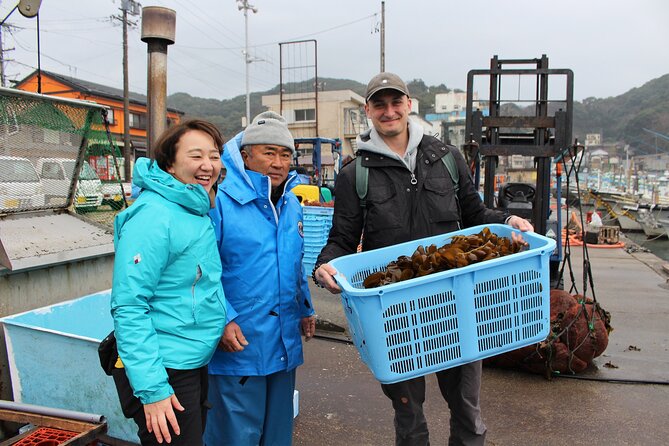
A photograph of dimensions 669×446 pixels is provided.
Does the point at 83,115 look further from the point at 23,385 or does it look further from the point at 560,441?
the point at 560,441

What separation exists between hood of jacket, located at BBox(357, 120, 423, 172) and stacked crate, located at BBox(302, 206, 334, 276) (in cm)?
461

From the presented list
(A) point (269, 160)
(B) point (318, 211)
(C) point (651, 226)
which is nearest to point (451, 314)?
(A) point (269, 160)

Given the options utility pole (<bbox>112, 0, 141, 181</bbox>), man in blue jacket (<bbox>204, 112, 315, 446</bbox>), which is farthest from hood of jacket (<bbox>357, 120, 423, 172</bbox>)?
utility pole (<bbox>112, 0, 141, 181</bbox>)

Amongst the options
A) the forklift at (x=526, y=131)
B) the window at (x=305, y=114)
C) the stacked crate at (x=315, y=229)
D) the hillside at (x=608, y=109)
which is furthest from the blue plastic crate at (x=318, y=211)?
the hillside at (x=608, y=109)

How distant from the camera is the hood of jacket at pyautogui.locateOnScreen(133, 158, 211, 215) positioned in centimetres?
188

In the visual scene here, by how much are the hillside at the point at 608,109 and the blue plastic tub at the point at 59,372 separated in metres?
58.5

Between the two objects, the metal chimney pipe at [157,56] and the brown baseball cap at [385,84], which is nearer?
the brown baseball cap at [385,84]

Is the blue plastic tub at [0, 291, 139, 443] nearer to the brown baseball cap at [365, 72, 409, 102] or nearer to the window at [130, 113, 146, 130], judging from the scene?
the brown baseball cap at [365, 72, 409, 102]

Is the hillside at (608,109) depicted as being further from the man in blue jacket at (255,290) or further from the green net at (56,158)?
the man in blue jacket at (255,290)

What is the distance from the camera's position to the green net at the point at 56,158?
3732 mm

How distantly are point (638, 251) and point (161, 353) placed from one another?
14.3 meters

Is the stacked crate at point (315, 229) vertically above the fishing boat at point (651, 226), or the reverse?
the stacked crate at point (315, 229)

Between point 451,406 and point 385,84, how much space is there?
66.6 inches

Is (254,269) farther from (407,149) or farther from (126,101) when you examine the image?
(126,101)
